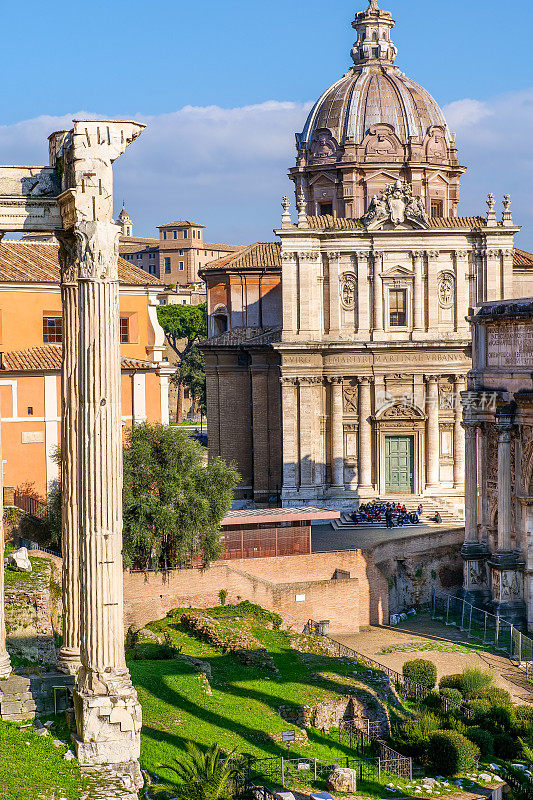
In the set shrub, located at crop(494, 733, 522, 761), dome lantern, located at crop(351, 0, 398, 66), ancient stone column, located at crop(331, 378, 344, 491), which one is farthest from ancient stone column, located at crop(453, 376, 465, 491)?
shrub, located at crop(494, 733, 522, 761)

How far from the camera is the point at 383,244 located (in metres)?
42.8

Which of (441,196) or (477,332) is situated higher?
(441,196)

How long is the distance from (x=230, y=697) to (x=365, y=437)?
68.1 feet

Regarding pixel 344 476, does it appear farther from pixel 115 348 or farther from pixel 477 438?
pixel 115 348

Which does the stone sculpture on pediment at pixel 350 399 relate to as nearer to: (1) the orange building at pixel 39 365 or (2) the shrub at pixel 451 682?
(1) the orange building at pixel 39 365

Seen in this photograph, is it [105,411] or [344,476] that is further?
[344,476]

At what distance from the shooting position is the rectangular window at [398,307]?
43219mm

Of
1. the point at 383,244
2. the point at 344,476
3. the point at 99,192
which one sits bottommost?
the point at 344,476

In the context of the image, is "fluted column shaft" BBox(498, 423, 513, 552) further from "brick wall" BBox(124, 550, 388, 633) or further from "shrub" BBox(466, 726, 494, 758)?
"shrub" BBox(466, 726, 494, 758)

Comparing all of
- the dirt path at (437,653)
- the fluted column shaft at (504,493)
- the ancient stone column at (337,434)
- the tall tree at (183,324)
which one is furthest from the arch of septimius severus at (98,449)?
the tall tree at (183,324)

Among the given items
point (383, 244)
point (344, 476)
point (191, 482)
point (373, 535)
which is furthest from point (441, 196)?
point (191, 482)

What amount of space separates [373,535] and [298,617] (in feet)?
23.0

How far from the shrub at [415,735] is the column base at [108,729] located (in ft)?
34.2

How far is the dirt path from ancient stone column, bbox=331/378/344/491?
9.33 metres
